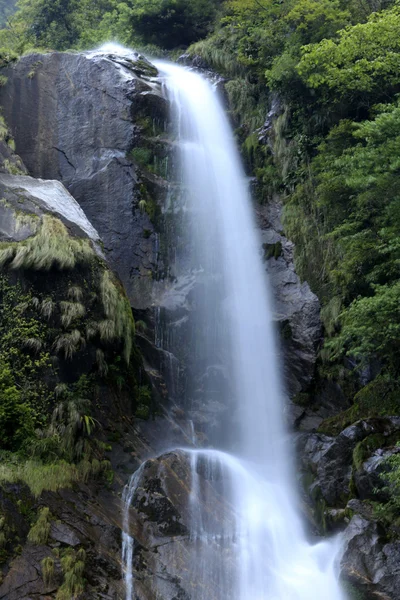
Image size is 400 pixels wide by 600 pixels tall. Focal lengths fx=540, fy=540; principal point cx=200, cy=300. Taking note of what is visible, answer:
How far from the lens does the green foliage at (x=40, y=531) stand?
7579 mm

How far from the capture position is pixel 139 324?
43.8 feet

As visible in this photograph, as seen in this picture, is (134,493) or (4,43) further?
(4,43)

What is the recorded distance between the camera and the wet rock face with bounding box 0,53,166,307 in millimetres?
14742

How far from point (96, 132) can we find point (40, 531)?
11989mm

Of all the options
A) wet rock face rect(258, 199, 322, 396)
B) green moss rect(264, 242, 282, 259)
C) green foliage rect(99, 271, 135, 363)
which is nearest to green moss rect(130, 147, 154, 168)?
wet rock face rect(258, 199, 322, 396)

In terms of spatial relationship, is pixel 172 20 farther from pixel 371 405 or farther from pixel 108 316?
pixel 371 405

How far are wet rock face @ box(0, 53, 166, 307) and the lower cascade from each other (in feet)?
4.50

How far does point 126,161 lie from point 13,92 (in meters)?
4.27

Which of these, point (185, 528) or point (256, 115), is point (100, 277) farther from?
point (256, 115)

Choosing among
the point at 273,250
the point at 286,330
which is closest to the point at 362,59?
the point at 273,250

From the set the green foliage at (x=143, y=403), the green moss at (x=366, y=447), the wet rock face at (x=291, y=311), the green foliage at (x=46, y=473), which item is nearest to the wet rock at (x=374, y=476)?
the green moss at (x=366, y=447)

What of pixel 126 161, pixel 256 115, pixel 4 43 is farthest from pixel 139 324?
pixel 4 43

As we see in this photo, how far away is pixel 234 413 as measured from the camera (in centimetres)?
1278

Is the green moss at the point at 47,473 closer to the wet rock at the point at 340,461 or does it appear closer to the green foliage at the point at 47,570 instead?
the green foliage at the point at 47,570
